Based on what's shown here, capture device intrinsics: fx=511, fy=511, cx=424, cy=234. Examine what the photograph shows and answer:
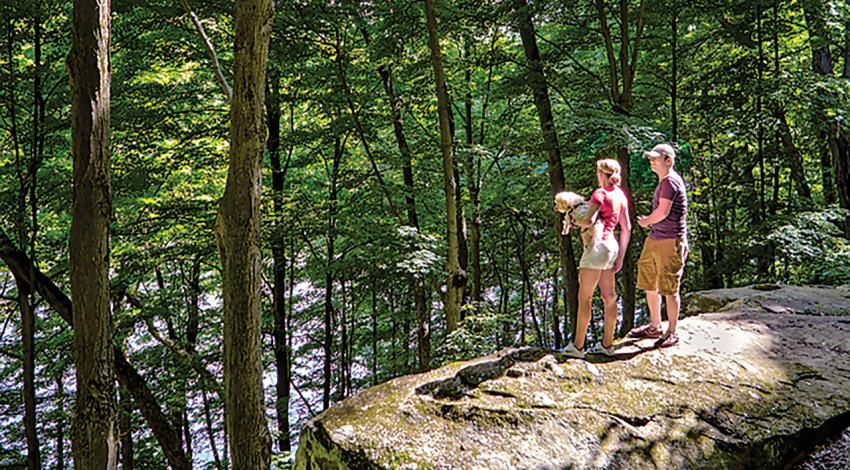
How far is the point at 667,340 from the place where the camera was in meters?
4.66

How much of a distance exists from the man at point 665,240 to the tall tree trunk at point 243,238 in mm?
3250

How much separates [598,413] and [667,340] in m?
1.53

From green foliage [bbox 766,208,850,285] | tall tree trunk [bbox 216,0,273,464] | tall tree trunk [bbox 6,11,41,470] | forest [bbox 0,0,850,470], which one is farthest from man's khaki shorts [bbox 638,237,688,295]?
tall tree trunk [bbox 6,11,41,470]

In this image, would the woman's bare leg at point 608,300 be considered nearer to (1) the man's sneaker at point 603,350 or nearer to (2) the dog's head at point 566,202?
(1) the man's sneaker at point 603,350

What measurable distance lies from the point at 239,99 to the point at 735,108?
851 cm

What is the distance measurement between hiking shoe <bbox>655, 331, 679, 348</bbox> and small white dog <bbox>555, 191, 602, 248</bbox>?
1.27m

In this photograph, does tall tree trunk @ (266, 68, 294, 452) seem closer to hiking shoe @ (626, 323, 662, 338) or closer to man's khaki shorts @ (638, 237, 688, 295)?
hiking shoe @ (626, 323, 662, 338)

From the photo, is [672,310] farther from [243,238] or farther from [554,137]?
[554,137]

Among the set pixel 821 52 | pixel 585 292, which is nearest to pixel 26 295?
pixel 585 292

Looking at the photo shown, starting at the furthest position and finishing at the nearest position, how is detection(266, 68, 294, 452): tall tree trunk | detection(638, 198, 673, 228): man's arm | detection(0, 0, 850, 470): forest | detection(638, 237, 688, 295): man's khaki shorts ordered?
1. detection(266, 68, 294, 452): tall tree trunk
2. detection(0, 0, 850, 470): forest
3. detection(638, 237, 688, 295): man's khaki shorts
4. detection(638, 198, 673, 228): man's arm

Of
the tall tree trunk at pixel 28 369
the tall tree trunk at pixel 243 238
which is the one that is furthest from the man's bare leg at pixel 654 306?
the tall tree trunk at pixel 28 369

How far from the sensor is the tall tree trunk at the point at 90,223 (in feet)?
13.1

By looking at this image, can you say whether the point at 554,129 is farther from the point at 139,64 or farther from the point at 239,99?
the point at 139,64

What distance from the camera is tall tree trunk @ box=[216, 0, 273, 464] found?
391 cm
